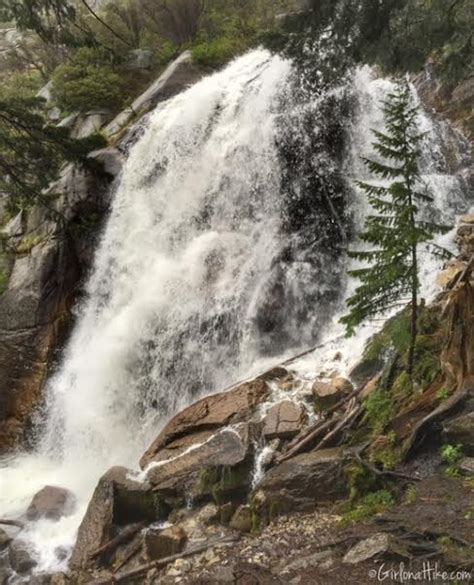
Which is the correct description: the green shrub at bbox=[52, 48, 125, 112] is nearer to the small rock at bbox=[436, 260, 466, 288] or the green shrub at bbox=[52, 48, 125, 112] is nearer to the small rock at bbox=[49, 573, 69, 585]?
the small rock at bbox=[436, 260, 466, 288]

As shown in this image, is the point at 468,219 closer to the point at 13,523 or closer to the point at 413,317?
the point at 413,317

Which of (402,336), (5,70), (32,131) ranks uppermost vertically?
(5,70)

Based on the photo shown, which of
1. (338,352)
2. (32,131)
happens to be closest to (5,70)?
(32,131)

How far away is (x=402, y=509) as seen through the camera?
5559 millimetres

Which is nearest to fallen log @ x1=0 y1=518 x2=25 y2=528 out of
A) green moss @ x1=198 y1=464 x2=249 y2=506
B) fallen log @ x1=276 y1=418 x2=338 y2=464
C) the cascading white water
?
the cascading white water

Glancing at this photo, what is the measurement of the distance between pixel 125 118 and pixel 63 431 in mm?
11476

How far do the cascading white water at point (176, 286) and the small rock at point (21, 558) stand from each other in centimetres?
21

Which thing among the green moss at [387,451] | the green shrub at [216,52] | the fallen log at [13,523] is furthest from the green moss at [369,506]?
the green shrub at [216,52]

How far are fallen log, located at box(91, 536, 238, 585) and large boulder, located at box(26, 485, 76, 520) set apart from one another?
309cm

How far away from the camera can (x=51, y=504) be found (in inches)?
398

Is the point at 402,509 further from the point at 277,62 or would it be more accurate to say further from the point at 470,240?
the point at 277,62

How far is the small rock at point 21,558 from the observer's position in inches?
337

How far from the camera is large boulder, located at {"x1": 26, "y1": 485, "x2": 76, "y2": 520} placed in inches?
393

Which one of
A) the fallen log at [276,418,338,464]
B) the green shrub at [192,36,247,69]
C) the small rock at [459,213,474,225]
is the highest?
the green shrub at [192,36,247,69]
